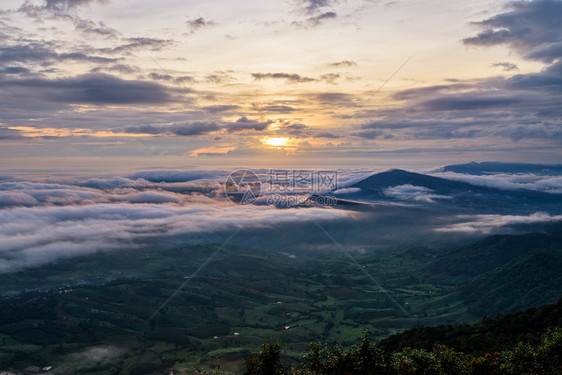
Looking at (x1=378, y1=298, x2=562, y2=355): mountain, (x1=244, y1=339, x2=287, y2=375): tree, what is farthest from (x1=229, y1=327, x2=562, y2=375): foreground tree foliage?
(x1=378, y1=298, x2=562, y2=355): mountain

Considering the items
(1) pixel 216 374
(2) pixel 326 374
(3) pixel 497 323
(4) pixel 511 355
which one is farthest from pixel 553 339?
(3) pixel 497 323

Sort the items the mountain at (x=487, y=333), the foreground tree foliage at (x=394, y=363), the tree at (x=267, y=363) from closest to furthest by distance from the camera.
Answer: the tree at (x=267, y=363), the foreground tree foliage at (x=394, y=363), the mountain at (x=487, y=333)

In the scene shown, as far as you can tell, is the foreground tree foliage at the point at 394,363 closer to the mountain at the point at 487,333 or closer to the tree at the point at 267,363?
the tree at the point at 267,363

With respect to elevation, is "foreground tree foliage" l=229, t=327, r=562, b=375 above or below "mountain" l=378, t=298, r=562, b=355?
above

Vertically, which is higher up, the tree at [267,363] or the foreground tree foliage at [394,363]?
the tree at [267,363]

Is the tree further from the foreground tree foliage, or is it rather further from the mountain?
the mountain

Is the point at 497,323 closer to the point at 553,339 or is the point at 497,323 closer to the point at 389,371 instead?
the point at 553,339

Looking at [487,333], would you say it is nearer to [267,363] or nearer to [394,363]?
[394,363]

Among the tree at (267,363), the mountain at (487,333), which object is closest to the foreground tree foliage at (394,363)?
the tree at (267,363)
